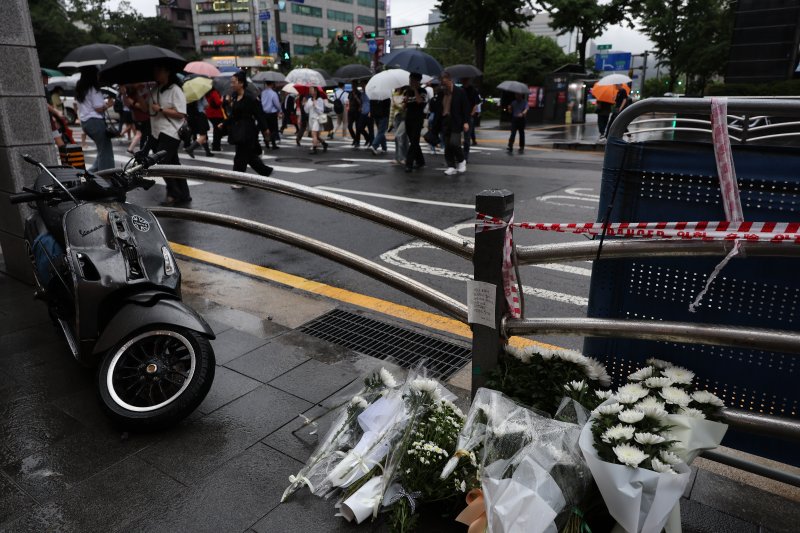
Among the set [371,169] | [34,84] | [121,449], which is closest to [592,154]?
[371,169]

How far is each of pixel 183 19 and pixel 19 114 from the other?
12626 centimetres

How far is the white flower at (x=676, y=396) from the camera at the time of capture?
2062mm

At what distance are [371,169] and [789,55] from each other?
10111 millimetres

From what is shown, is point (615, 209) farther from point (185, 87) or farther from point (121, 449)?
point (185, 87)

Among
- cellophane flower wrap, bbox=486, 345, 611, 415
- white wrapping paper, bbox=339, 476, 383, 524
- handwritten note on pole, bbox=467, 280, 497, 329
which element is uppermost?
handwritten note on pole, bbox=467, 280, 497, 329

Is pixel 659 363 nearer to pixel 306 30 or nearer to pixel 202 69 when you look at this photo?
pixel 202 69

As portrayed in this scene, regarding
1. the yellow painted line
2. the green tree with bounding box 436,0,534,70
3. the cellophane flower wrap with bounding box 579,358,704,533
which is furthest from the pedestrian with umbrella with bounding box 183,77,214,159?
the green tree with bounding box 436,0,534,70

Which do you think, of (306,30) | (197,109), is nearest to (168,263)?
(197,109)

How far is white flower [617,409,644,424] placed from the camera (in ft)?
6.47

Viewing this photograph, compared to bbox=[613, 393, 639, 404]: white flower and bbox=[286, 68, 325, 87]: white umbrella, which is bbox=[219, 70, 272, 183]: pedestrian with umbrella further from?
bbox=[613, 393, 639, 404]: white flower

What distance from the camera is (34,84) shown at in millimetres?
4641

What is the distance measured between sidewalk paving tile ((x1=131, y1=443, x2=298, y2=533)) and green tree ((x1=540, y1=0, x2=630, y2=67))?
35883 mm

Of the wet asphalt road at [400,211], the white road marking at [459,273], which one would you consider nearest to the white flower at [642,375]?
the wet asphalt road at [400,211]

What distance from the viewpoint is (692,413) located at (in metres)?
2.04
